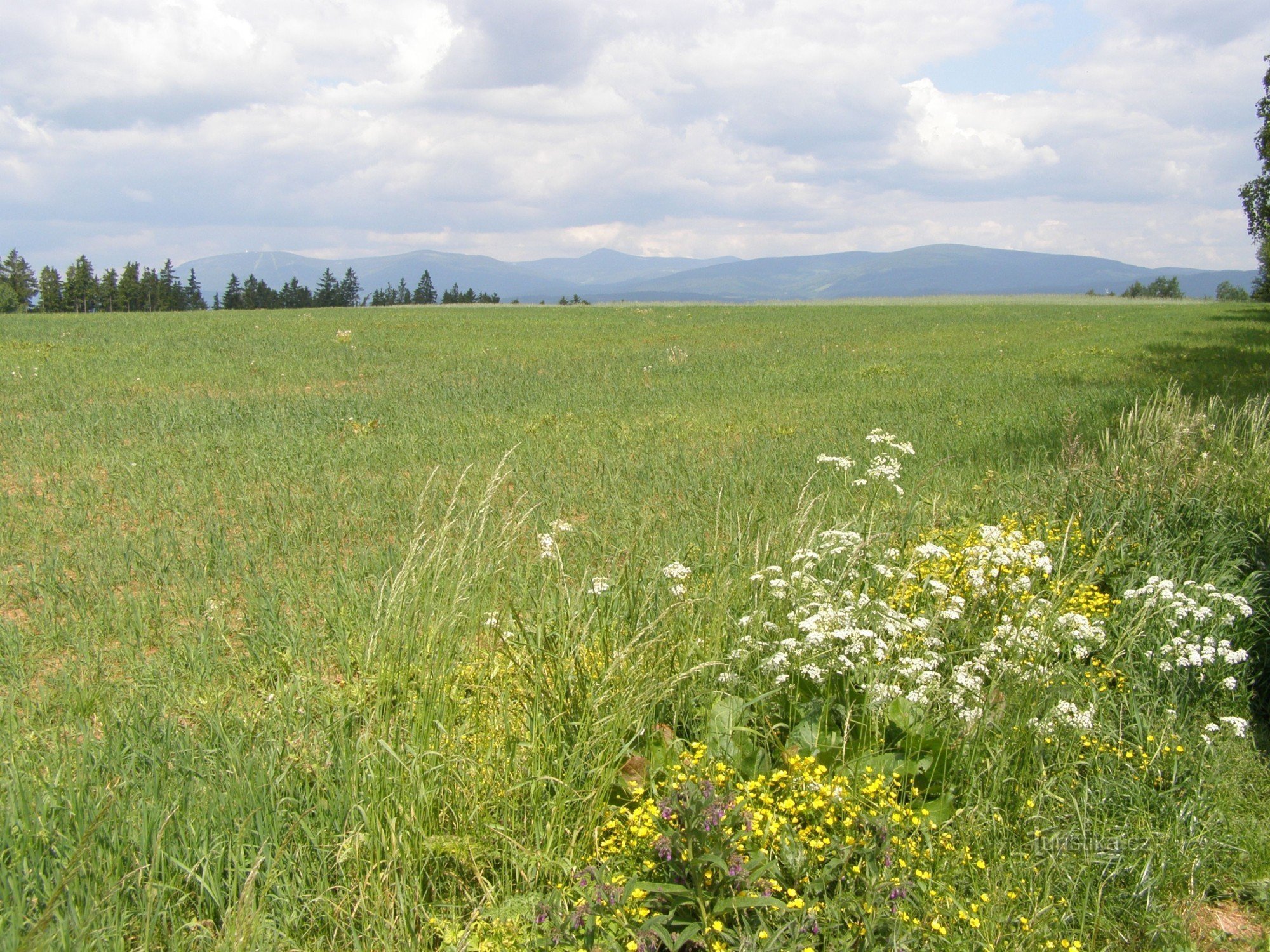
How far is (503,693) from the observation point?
11.5 ft

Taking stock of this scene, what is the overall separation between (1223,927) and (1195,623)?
2029 millimetres

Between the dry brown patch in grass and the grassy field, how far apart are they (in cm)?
2

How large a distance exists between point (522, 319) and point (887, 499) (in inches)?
1624

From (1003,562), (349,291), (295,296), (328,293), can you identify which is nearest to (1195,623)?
(1003,562)

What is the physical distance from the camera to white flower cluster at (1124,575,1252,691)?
165 inches

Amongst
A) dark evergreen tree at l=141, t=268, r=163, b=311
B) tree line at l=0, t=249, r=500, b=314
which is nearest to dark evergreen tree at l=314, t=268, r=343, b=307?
tree line at l=0, t=249, r=500, b=314

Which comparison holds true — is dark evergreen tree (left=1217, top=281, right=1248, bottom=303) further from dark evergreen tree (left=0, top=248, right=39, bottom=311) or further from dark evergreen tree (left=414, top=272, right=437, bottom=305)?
dark evergreen tree (left=0, top=248, right=39, bottom=311)

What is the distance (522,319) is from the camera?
47031 millimetres

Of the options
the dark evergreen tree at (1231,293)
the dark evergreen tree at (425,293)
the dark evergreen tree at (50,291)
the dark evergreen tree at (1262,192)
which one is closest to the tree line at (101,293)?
the dark evergreen tree at (50,291)

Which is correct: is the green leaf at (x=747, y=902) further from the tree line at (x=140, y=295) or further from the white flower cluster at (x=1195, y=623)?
the tree line at (x=140, y=295)

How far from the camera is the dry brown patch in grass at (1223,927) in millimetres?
2990

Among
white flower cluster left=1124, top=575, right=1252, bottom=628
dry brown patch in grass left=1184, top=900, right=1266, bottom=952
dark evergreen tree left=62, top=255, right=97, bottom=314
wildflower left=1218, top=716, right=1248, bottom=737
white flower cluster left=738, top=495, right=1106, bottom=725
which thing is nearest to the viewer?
dry brown patch in grass left=1184, top=900, right=1266, bottom=952

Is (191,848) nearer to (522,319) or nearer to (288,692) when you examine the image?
(288,692)

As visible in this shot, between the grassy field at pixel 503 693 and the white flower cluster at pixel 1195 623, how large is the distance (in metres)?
0.14
